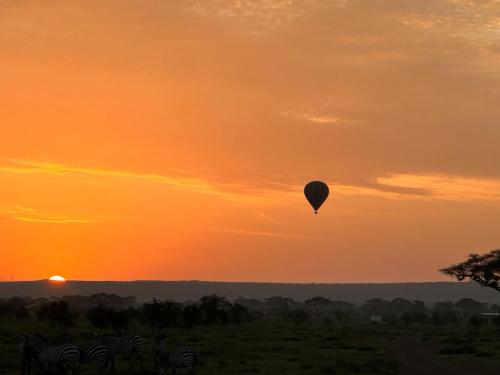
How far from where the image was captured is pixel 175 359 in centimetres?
3425

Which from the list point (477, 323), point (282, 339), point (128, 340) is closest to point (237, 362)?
point (128, 340)

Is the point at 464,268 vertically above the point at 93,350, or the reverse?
the point at 464,268

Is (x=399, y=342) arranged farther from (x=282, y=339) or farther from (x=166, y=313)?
(x=166, y=313)

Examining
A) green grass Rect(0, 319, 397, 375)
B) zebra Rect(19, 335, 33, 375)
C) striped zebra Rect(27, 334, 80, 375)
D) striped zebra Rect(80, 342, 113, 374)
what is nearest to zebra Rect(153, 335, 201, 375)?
striped zebra Rect(80, 342, 113, 374)

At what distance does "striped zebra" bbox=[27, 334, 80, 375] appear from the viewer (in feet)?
109

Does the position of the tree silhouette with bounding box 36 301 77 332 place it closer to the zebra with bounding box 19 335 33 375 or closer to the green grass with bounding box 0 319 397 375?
the green grass with bounding box 0 319 397 375

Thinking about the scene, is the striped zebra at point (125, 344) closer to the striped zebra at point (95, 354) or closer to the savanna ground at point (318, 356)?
the savanna ground at point (318, 356)

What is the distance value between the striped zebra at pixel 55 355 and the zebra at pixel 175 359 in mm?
3328

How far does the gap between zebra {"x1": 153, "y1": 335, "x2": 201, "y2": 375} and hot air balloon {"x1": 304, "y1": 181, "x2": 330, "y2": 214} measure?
56.1m

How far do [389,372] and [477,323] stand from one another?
69.0m

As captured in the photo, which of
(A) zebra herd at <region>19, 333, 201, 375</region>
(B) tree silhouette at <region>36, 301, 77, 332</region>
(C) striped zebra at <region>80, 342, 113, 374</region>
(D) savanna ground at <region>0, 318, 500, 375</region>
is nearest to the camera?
(A) zebra herd at <region>19, 333, 201, 375</region>

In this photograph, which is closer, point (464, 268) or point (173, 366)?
point (173, 366)

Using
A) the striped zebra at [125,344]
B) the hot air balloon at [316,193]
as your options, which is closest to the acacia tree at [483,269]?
the hot air balloon at [316,193]

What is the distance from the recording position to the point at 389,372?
39781 millimetres
